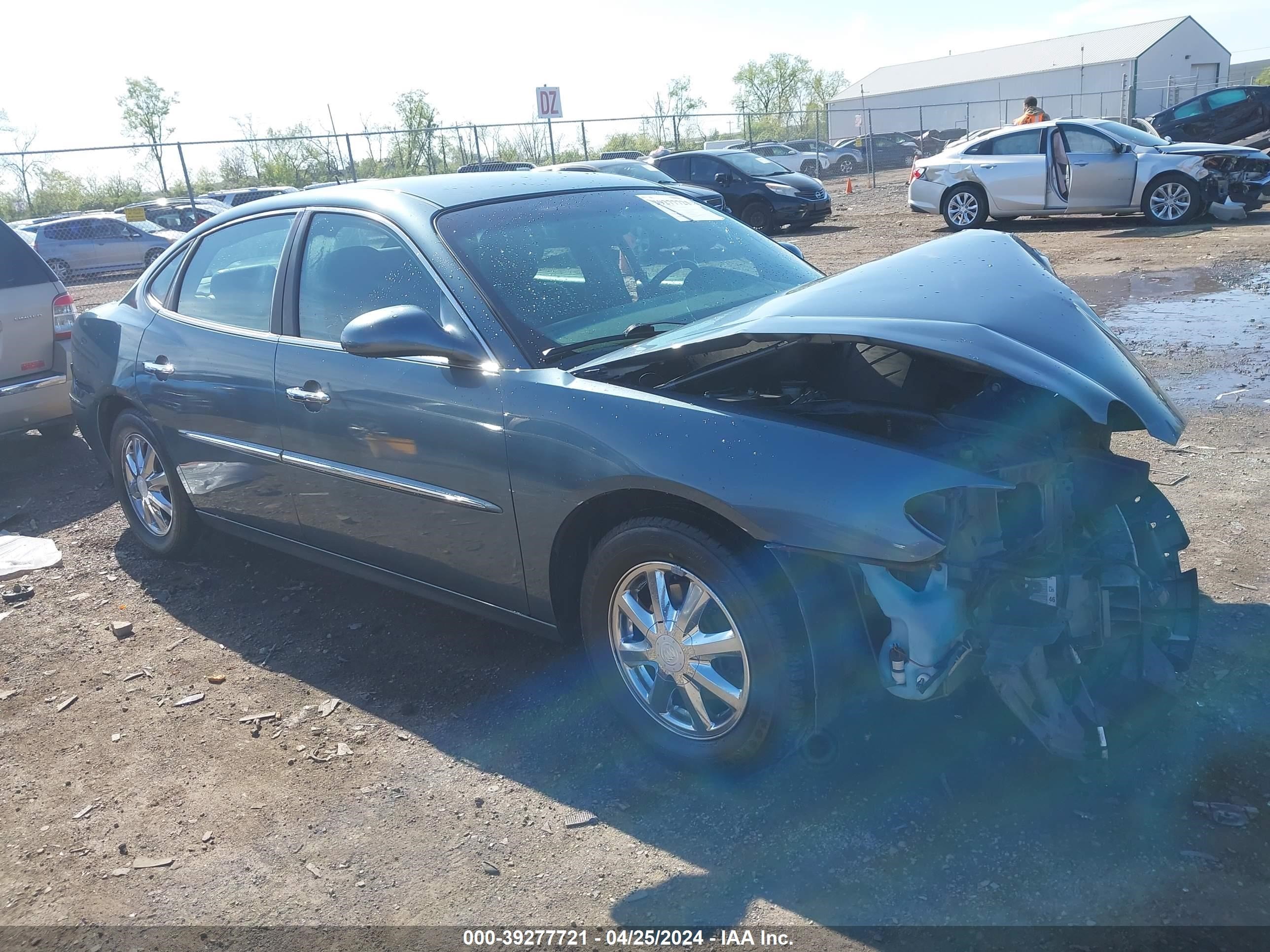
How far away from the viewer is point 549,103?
21.9 m

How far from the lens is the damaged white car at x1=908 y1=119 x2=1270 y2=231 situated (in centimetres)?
1388

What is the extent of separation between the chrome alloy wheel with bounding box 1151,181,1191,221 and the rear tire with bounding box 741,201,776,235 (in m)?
6.37

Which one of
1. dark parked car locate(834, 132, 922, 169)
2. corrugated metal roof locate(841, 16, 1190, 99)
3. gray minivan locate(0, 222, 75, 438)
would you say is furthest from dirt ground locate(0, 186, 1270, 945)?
corrugated metal roof locate(841, 16, 1190, 99)

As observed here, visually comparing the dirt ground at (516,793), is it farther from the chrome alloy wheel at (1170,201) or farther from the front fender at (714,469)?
the chrome alloy wheel at (1170,201)

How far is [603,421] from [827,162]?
35000mm

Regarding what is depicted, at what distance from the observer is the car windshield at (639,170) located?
55.1 feet

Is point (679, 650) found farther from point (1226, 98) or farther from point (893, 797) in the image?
point (1226, 98)

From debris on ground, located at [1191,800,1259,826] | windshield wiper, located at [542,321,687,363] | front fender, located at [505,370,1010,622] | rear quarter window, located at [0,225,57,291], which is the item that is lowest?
debris on ground, located at [1191,800,1259,826]

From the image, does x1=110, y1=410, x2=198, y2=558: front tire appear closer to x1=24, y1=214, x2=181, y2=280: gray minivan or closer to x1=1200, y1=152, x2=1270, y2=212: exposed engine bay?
x1=1200, y1=152, x2=1270, y2=212: exposed engine bay

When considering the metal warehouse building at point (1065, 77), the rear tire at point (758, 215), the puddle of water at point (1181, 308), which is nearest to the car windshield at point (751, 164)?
the rear tire at point (758, 215)

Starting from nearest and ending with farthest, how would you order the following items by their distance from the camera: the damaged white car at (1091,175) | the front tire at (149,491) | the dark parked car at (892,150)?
1. the front tire at (149,491)
2. the damaged white car at (1091,175)
3. the dark parked car at (892,150)

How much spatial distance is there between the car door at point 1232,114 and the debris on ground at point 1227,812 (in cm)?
2073

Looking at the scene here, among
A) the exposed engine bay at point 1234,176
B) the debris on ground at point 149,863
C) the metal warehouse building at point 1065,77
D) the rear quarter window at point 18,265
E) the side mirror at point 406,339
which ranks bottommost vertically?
the debris on ground at point 149,863

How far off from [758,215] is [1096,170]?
597 cm
